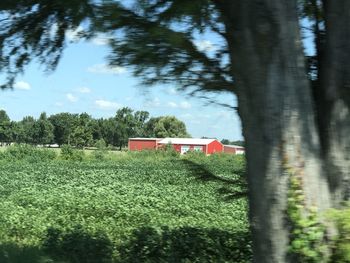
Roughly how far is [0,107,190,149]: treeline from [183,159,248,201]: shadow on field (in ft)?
290

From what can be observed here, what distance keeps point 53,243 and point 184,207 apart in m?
8.62

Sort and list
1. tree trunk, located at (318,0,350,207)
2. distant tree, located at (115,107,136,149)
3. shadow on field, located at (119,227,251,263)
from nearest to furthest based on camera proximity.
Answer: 1. tree trunk, located at (318,0,350,207)
2. shadow on field, located at (119,227,251,263)
3. distant tree, located at (115,107,136,149)

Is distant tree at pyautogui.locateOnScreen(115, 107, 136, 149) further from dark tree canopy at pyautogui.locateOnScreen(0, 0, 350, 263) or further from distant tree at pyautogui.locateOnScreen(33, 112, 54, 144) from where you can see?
dark tree canopy at pyautogui.locateOnScreen(0, 0, 350, 263)

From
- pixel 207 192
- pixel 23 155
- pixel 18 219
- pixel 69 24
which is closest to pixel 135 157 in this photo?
pixel 23 155

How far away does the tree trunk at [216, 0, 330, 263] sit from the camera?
290cm

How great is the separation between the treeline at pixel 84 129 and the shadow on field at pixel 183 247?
84.0 metres

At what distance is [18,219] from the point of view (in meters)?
12.9

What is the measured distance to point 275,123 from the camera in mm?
2918

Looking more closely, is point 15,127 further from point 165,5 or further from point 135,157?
point 165,5

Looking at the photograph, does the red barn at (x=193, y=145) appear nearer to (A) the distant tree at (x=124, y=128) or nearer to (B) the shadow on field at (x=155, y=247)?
(A) the distant tree at (x=124, y=128)

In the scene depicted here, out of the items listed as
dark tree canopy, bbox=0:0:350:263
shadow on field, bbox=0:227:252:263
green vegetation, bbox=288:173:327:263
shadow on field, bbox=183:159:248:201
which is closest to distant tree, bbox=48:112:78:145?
shadow on field, bbox=0:227:252:263

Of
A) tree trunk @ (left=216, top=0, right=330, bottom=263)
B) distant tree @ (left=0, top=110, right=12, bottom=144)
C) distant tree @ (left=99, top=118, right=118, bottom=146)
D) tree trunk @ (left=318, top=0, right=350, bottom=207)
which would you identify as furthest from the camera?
distant tree @ (left=0, top=110, right=12, bottom=144)

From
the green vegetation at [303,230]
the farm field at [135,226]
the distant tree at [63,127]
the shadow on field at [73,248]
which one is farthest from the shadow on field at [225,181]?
the distant tree at [63,127]

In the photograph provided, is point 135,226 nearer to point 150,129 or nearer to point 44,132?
point 150,129
